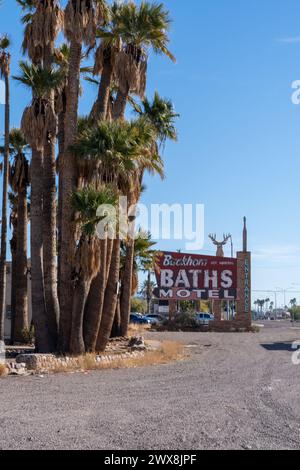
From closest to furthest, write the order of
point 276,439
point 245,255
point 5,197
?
point 276,439 → point 5,197 → point 245,255

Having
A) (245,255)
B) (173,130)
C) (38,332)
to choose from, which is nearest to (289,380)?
(38,332)

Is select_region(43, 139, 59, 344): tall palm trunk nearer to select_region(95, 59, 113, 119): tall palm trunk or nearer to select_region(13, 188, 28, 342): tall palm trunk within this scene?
select_region(95, 59, 113, 119): tall palm trunk

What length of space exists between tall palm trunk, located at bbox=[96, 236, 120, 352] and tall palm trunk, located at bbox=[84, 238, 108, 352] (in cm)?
92

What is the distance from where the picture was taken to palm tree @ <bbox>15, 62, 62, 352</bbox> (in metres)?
24.6

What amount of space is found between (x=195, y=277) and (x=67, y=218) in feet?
113

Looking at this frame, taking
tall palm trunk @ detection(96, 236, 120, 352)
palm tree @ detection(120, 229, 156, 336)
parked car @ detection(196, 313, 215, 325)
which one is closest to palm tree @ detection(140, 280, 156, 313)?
parked car @ detection(196, 313, 215, 325)

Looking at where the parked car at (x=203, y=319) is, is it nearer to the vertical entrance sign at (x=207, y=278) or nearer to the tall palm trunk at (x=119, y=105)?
the vertical entrance sign at (x=207, y=278)

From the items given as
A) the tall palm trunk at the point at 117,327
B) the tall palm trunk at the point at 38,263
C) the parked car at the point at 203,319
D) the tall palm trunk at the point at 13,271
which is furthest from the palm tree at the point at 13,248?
the parked car at the point at 203,319

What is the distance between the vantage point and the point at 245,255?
5700 centimetres

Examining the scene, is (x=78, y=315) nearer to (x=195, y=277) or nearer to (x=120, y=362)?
(x=120, y=362)

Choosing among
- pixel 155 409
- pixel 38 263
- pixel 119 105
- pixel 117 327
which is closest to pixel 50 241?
pixel 38 263

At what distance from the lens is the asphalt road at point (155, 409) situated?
32.5ft

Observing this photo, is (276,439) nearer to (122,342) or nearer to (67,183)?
(67,183)

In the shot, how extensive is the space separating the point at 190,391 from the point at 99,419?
4.48 metres
